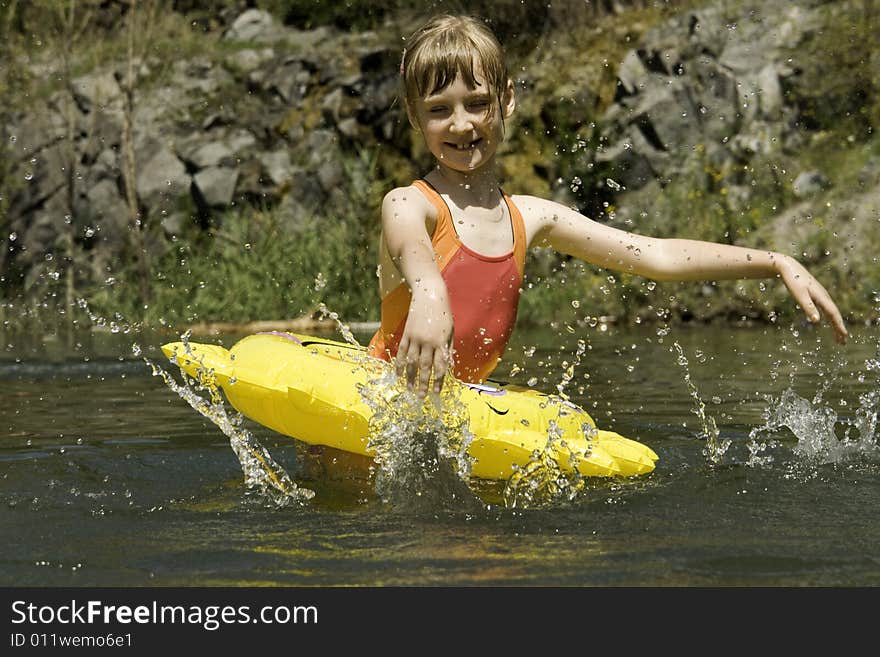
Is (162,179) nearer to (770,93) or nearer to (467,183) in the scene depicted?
(770,93)

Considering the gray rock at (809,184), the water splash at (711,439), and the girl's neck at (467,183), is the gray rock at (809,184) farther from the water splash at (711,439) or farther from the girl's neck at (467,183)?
the girl's neck at (467,183)

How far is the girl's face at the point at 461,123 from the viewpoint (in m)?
3.59

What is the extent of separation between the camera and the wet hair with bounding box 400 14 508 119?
3564 millimetres

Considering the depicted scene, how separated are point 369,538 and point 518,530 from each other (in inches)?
13.8

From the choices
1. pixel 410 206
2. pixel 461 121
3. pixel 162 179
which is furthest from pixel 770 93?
pixel 410 206

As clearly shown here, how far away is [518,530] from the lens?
9.85 ft

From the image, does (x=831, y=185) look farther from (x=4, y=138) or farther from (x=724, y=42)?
(x=4, y=138)

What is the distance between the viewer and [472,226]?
368 cm

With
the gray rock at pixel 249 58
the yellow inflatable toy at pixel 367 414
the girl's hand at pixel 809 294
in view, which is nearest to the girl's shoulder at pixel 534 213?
the yellow inflatable toy at pixel 367 414

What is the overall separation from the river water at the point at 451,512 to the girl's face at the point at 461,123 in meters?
0.82

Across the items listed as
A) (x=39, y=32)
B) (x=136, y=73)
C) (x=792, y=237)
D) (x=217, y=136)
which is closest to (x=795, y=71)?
(x=792, y=237)

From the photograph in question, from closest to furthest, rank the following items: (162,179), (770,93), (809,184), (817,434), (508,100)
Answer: (508,100)
(817,434)
(809,184)
(770,93)
(162,179)

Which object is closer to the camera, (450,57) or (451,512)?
(451,512)

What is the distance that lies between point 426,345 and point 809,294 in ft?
3.62
